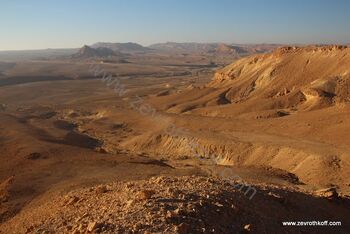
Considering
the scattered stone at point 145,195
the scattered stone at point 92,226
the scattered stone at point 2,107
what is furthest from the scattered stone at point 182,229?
the scattered stone at point 2,107

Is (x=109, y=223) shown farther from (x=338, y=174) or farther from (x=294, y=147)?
(x=294, y=147)

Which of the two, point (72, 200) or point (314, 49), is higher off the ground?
point (314, 49)

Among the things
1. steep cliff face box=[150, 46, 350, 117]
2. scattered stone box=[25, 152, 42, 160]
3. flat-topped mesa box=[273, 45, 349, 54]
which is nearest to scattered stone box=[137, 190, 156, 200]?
scattered stone box=[25, 152, 42, 160]

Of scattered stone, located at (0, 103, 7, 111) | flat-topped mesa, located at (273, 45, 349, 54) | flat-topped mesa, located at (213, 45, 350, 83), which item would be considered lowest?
scattered stone, located at (0, 103, 7, 111)

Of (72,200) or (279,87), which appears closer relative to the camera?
(72,200)

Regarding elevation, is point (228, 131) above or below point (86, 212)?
below

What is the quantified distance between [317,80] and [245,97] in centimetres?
1114

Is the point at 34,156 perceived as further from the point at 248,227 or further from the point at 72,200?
the point at 248,227

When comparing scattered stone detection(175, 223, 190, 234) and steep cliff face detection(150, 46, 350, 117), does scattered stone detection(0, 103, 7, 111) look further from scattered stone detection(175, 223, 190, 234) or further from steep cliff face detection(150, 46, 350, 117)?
scattered stone detection(175, 223, 190, 234)

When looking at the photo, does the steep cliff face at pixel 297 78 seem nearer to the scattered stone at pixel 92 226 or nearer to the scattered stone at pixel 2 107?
the scattered stone at pixel 2 107

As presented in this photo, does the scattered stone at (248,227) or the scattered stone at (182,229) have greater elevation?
the scattered stone at (182,229)

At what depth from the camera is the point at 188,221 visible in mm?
10844

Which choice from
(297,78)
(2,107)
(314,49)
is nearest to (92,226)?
(297,78)

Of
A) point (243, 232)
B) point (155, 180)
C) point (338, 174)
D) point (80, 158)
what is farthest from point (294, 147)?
point (243, 232)
